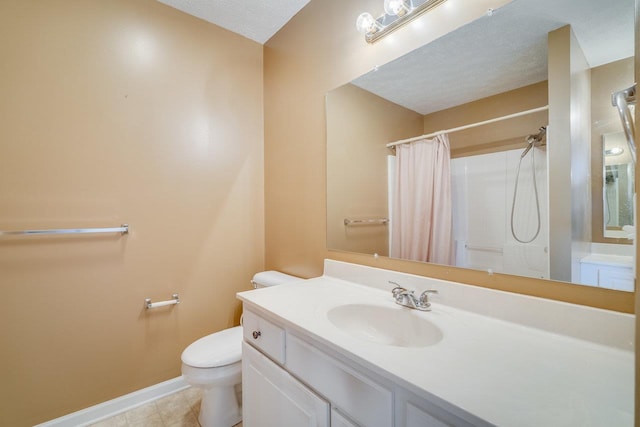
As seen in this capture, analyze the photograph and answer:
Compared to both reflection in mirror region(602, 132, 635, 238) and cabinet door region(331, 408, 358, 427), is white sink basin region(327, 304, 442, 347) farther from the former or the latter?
reflection in mirror region(602, 132, 635, 238)

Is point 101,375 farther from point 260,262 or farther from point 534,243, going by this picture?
point 534,243

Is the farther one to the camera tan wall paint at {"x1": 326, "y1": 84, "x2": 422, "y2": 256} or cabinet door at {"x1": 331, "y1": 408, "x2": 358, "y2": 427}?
tan wall paint at {"x1": 326, "y1": 84, "x2": 422, "y2": 256}

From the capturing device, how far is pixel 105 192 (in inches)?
59.1

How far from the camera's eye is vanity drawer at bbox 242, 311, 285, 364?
965mm

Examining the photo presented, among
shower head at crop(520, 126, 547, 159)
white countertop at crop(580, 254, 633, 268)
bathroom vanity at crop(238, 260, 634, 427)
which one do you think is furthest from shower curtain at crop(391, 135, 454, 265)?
white countertop at crop(580, 254, 633, 268)

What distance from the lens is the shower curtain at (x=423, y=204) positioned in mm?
1086

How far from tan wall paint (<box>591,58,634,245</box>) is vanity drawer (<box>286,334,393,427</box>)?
748mm

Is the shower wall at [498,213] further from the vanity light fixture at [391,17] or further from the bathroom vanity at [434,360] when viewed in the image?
the vanity light fixture at [391,17]

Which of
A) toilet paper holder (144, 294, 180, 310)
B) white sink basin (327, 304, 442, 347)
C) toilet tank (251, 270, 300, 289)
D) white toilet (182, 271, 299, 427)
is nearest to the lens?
white sink basin (327, 304, 442, 347)

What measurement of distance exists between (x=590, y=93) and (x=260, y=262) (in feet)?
6.45

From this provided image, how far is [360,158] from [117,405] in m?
1.99

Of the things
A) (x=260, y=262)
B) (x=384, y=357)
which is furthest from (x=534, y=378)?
(x=260, y=262)

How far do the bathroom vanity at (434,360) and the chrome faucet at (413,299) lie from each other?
0.09 ft

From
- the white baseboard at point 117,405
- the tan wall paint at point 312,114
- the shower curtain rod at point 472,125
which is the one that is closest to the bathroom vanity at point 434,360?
the tan wall paint at point 312,114
